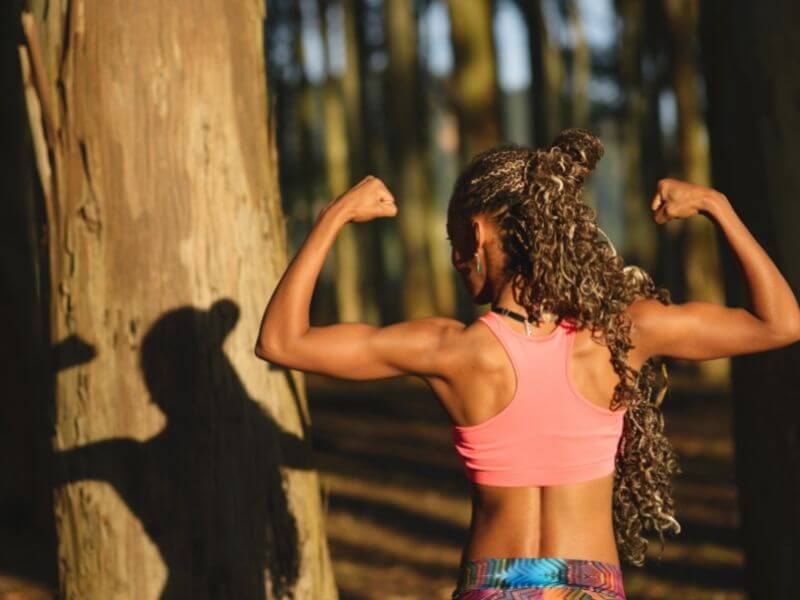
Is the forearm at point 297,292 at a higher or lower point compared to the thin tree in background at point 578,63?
lower

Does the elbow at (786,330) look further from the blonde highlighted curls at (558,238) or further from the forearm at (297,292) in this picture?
the forearm at (297,292)

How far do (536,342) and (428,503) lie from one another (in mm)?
7771

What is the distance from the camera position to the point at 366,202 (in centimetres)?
323

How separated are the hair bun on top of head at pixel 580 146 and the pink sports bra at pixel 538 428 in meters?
0.48

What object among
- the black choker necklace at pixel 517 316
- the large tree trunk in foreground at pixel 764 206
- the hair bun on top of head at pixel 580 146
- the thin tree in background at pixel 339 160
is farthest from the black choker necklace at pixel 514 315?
the thin tree in background at pixel 339 160

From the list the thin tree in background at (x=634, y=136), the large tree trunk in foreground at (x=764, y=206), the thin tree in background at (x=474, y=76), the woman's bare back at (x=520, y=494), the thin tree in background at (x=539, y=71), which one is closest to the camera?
the woman's bare back at (x=520, y=494)

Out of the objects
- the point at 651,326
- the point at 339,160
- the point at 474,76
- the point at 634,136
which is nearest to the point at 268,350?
the point at 651,326

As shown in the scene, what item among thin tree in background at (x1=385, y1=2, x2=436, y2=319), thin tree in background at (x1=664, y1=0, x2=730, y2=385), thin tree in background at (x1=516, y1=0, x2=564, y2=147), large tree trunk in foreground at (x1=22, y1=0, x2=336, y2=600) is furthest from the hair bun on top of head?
thin tree in background at (x1=385, y1=2, x2=436, y2=319)

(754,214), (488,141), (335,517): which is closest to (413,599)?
(335,517)

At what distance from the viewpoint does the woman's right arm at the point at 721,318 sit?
3.21 metres

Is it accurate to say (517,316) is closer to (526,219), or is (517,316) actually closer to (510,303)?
(510,303)

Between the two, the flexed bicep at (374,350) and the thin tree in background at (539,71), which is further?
the thin tree in background at (539,71)

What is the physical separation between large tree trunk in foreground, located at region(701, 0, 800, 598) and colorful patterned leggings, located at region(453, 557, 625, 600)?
2.58 m

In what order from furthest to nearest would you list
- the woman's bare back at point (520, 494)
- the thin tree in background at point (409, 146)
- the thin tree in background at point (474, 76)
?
the thin tree in background at point (409, 146)
the thin tree in background at point (474, 76)
the woman's bare back at point (520, 494)
